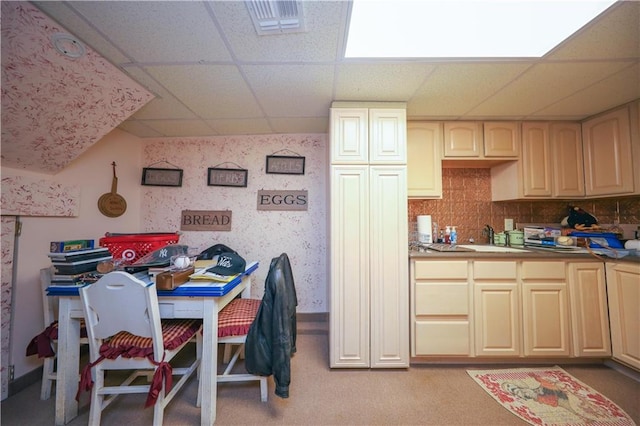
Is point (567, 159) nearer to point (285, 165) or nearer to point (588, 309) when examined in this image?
point (588, 309)

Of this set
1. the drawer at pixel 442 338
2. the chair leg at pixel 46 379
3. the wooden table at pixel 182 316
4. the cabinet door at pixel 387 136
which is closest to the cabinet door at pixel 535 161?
the cabinet door at pixel 387 136

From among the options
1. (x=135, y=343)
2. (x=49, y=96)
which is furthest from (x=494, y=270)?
(x=49, y=96)

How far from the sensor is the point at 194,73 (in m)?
1.56

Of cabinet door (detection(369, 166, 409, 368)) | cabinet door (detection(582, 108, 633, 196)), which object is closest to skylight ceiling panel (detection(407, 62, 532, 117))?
cabinet door (detection(369, 166, 409, 368))

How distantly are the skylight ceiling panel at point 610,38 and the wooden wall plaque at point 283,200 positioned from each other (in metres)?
2.17

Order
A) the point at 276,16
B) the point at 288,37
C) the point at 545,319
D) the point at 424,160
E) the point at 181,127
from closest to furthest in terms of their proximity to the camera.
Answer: the point at 276,16
the point at 288,37
the point at 545,319
the point at 424,160
the point at 181,127

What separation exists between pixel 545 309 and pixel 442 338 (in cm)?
86

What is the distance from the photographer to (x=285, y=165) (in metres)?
2.60

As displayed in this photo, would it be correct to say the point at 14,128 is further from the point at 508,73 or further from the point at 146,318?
the point at 508,73

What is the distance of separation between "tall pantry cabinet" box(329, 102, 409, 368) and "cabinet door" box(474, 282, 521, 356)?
1.97 feet

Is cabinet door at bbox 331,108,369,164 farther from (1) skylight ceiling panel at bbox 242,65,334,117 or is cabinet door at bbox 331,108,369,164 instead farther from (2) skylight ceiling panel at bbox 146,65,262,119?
(2) skylight ceiling panel at bbox 146,65,262,119

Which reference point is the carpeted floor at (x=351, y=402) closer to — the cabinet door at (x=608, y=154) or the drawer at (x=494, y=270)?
the drawer at (x=494, y=270)

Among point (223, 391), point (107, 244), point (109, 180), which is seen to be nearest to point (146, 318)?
point (223, 391)

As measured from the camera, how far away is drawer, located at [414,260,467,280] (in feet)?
6.03
